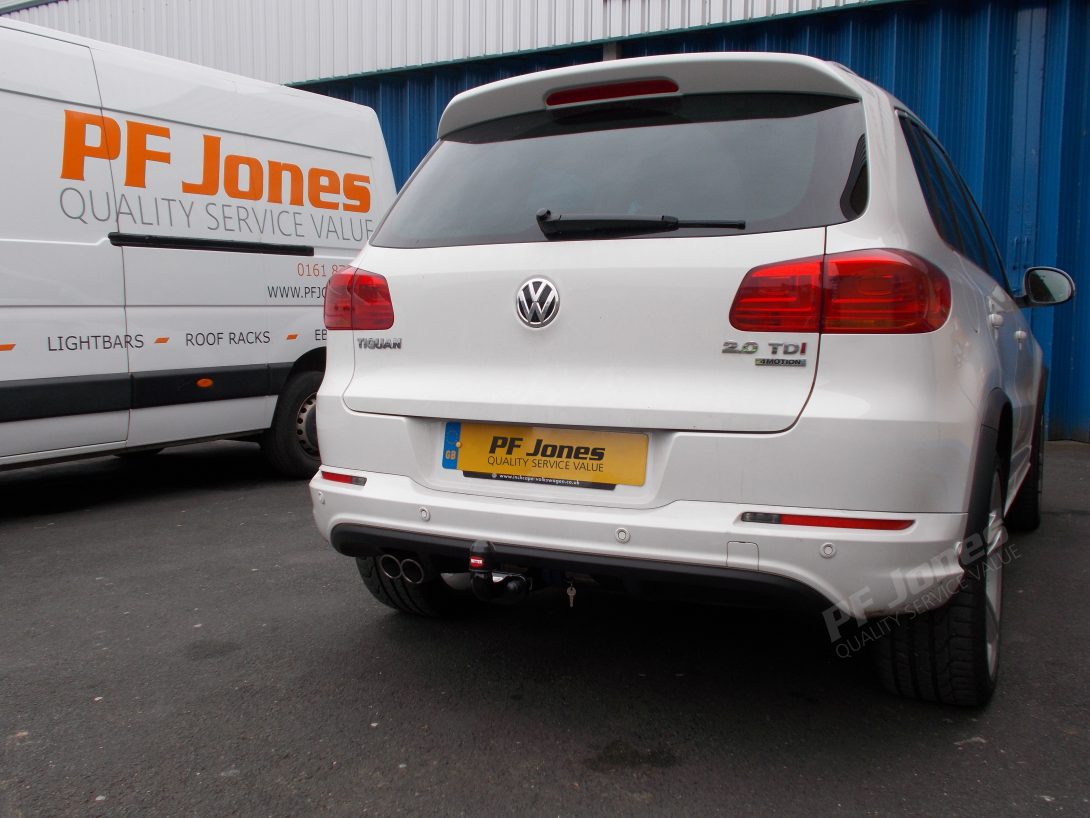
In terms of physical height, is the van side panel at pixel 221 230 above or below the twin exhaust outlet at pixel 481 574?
above

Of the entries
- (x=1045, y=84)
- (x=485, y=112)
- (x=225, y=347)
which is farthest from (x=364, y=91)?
(x=485, y=112)

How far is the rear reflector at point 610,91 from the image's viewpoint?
8.69 ft

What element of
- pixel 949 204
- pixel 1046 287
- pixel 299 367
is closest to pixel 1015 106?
pixel 1046 287

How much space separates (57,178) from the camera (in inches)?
191

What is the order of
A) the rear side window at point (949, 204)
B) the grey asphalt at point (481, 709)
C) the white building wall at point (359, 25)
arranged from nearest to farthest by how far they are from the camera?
the grey asphalt at point (481, 709) → the rear side window at point (949, 204) → the white building wall at point (359, 25)

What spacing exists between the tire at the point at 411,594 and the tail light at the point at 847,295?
1.57 m

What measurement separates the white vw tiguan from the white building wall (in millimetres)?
6109

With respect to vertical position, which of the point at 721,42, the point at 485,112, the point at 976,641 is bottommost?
the point at 976,641

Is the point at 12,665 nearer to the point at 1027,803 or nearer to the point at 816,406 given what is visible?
the point at 816,406

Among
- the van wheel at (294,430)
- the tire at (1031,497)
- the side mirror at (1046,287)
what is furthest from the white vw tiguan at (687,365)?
the van wheel at (294,430)

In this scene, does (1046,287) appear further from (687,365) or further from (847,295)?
(687,365)

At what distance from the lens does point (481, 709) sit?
2.80 metres

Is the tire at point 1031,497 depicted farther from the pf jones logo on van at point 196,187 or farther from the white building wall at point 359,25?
the white building wall at point 359,25

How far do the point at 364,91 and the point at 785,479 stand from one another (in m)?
9.62
